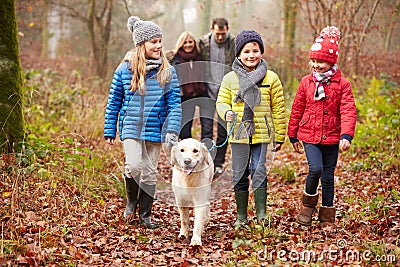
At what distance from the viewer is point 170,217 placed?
6.39 meters

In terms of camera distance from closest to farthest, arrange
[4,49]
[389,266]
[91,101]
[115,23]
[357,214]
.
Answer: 1. [389,266]
2. [357,214]
3. [4,49]
4. [91,101]
5. [115,23]

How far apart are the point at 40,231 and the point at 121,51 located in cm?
1390

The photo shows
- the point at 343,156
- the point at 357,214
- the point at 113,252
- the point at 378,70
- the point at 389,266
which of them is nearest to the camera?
the point at 389,266

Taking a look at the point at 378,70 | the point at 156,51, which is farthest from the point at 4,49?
the point at 378,70

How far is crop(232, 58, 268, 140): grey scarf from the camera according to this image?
5.30 metres

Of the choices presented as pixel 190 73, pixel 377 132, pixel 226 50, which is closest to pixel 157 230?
pixel 190 73

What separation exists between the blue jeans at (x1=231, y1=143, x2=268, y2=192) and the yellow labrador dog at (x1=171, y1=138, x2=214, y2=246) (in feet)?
1.24

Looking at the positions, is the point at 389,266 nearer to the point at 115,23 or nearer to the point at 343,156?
the point at 343,156

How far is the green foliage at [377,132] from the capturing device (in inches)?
303

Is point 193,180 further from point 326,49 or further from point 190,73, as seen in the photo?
point 190,73

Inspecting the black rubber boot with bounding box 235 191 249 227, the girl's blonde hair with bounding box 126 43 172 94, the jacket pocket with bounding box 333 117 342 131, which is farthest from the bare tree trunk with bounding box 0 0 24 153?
the jacket pocket with bounding box 333 117 342 131

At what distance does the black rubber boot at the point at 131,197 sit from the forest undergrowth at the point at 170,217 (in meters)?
0.17

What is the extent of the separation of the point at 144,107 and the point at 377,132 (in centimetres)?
511

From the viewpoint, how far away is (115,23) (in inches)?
804
